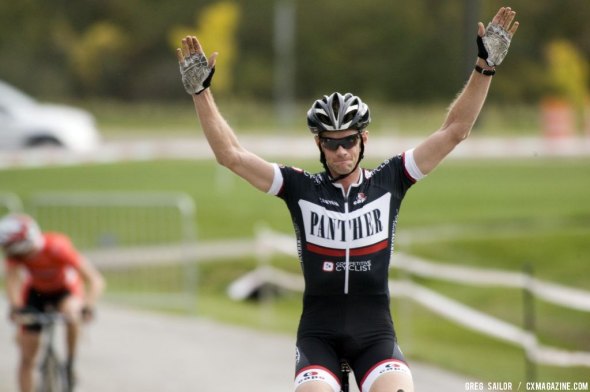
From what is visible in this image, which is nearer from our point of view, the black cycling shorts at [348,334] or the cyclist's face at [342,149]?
the black cycling shorts at [348,334]

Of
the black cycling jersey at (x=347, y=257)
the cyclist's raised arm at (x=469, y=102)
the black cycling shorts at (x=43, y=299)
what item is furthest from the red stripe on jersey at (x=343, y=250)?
the black cycling shorts at (x=43, y=299)

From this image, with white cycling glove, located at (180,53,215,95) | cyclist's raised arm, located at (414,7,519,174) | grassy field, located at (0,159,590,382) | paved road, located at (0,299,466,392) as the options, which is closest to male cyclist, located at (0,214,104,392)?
paved road, located at (0,299,466,392)

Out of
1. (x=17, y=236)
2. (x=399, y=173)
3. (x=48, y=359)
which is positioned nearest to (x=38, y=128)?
(x=48, y=359)

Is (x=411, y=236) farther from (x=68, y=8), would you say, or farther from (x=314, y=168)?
(x=68, y=8)

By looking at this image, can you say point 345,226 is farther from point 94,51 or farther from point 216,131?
point 94,51

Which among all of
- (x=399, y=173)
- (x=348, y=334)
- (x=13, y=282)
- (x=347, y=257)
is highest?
(x=399, y=173)

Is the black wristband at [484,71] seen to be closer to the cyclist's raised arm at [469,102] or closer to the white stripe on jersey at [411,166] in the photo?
the cyclist's raised arm at [469,102]

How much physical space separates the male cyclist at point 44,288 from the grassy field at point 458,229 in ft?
12.9

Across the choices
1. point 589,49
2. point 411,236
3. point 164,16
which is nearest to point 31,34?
point 164,16

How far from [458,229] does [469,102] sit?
16.6 m

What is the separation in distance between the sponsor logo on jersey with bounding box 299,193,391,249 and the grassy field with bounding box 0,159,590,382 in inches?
155

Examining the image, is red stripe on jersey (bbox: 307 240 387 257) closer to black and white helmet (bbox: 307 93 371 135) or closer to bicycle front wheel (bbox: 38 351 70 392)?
black and white helmet (bbox: 307 93 371 135)

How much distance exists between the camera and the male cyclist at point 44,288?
9875mm

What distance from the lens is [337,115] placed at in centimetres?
573
